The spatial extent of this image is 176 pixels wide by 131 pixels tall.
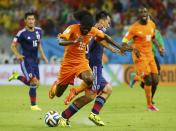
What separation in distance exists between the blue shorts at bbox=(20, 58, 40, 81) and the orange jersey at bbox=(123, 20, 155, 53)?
2.54 m

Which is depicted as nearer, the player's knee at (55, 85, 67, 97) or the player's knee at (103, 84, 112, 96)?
the player's knee at (55, 85, 67, 97)

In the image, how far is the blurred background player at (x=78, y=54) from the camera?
485 inches

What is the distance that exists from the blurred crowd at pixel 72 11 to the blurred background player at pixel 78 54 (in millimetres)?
17293

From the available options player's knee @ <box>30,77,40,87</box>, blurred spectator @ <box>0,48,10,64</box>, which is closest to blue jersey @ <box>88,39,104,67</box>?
player's knee @ <box>30,77,40,87</box>

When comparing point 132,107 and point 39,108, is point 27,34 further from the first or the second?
point 132,107

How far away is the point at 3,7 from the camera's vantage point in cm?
3275

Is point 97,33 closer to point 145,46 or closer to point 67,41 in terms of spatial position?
point 67,41

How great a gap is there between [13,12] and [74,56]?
20255 mm

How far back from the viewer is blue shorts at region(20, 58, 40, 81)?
58.1ft

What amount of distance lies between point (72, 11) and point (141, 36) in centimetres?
1413

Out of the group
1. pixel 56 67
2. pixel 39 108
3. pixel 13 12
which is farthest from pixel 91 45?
pixel 13 12

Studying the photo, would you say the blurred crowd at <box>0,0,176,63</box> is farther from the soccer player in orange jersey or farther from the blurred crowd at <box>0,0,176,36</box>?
the soccer player in orange jersey

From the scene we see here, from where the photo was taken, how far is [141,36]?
17688 mm

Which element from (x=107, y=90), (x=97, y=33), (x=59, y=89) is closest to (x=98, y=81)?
(x=107, y=90)
